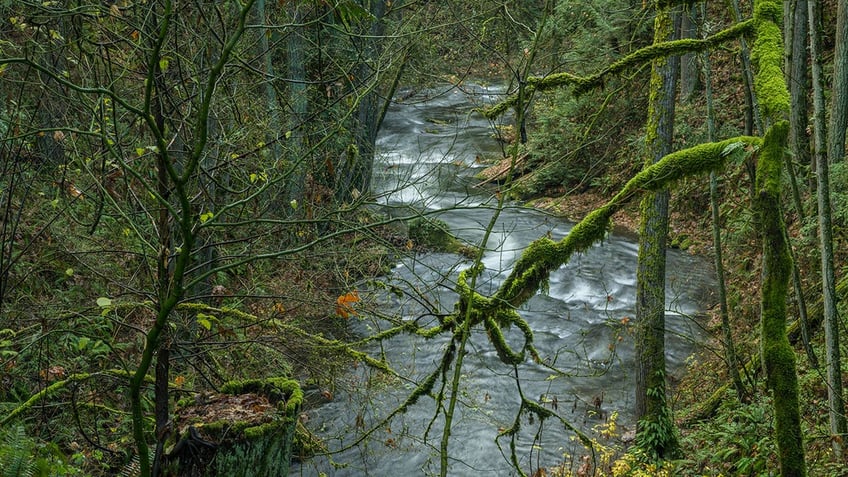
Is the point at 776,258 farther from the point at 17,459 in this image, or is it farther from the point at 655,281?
the point at 17,459

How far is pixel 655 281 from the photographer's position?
7.86 meters

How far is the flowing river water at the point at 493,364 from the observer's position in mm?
7312

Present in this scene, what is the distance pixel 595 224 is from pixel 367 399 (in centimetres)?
283

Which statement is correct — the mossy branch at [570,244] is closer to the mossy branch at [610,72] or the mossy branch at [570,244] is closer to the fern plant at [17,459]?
the mossy branch at [610,72]

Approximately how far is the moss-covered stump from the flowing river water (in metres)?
1.36

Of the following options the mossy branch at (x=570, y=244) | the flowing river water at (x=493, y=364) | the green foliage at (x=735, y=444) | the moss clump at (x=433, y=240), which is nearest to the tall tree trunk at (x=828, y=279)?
the green foliage at (x=735, y=444)

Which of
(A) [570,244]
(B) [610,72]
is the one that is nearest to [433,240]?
(B) [610,72]

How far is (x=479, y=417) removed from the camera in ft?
31.2

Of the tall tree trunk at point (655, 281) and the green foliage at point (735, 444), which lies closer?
the green foliage at point (735, 444)

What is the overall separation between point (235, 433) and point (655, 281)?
5.42 meters

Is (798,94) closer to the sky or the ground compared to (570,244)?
closer to the sky

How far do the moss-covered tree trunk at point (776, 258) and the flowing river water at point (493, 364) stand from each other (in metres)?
1.91

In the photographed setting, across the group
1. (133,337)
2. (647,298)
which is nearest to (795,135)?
(647,298)

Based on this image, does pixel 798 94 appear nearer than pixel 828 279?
No
